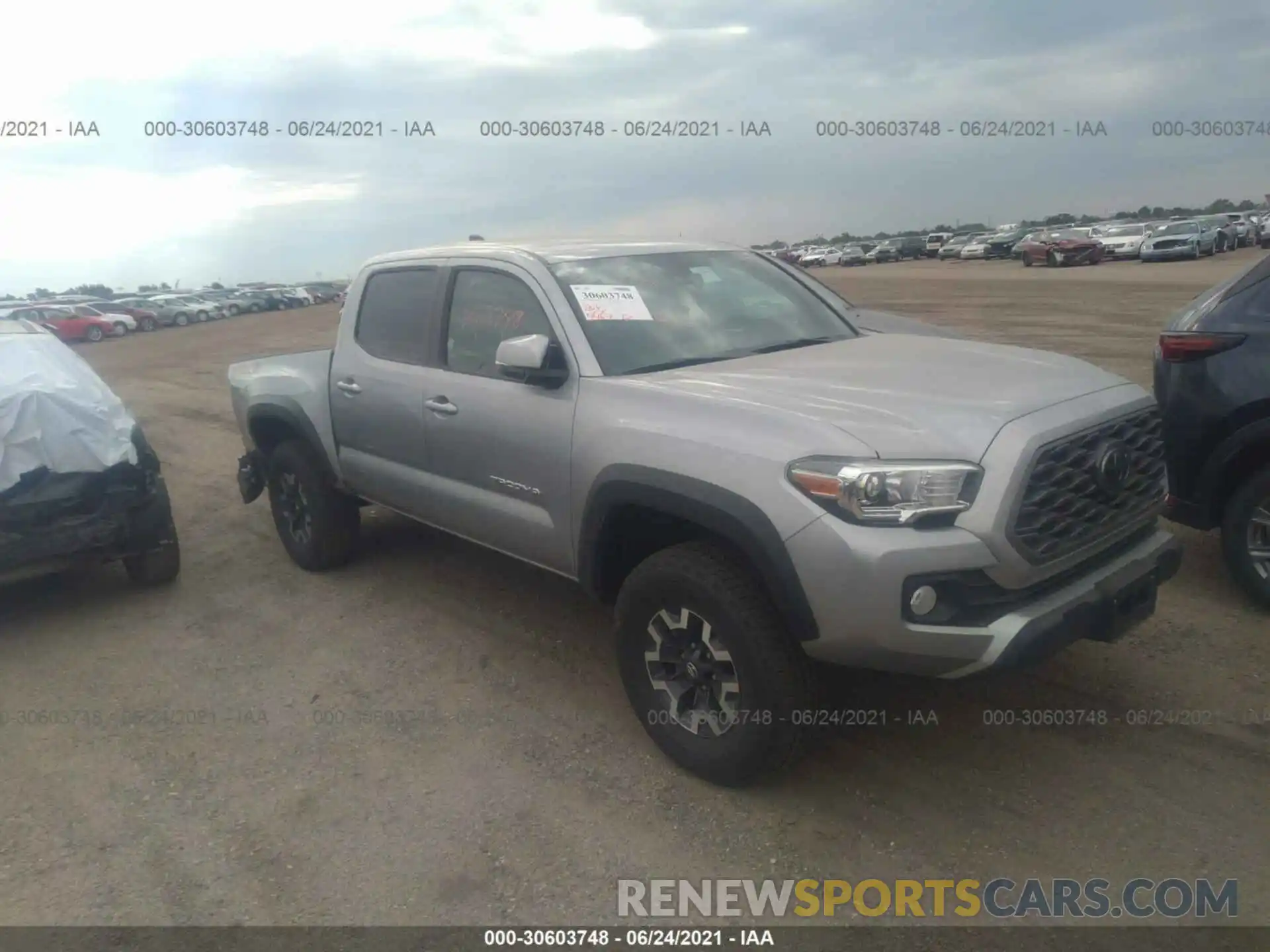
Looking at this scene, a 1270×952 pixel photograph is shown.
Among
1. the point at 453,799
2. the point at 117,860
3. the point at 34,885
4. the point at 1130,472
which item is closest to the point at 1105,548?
the point at 1130,472

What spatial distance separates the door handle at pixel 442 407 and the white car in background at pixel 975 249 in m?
54.5

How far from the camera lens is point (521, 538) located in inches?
166

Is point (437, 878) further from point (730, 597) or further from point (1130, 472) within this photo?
point (1130, 472)

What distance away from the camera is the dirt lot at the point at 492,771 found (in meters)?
3.12

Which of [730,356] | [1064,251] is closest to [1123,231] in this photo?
[1064,251]

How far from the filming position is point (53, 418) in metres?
5.39

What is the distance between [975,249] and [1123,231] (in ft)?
46.9

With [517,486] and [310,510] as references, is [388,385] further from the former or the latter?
[310,510]

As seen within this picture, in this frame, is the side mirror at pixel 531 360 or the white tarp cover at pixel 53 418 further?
the white tarp cover at pixel 53 418

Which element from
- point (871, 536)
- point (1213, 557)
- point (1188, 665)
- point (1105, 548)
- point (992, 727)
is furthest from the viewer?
point (1213, 557)

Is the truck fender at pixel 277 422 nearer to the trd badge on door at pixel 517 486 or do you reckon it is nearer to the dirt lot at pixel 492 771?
the dirt lot at pixel 492 771

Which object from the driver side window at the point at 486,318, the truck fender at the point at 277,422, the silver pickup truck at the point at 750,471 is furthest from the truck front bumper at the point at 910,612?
the truck fender at the point at 277,422

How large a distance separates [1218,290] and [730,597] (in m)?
3.16

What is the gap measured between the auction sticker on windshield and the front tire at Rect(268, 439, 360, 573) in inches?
88.5
